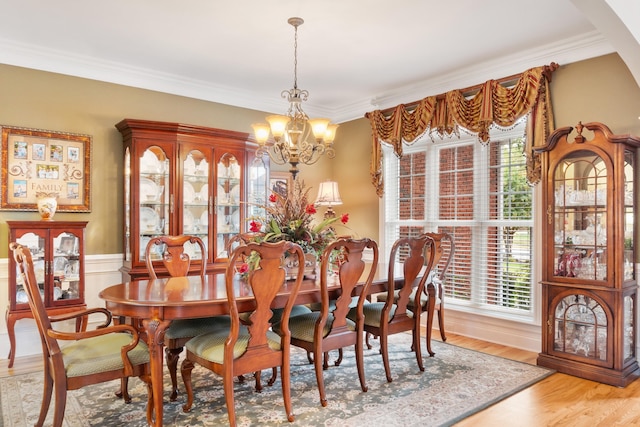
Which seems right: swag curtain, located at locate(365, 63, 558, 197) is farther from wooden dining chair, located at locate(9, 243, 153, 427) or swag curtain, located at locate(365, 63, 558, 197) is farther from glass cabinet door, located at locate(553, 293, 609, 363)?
wooden dining chair, located at locate(9, 243, 153, 427)

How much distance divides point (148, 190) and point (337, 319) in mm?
2447

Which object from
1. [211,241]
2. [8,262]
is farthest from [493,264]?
[8,262]

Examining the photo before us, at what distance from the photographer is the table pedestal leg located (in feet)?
7.68

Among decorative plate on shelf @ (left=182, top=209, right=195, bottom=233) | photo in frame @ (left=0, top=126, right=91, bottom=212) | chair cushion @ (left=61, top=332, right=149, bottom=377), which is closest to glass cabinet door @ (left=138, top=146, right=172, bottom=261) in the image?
decorative plate on shelf @ (left=182, top=209, right=195, bottom=233)

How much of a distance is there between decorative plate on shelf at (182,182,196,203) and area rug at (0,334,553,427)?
1.77 m

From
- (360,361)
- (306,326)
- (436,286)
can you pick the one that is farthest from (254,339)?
(436,286)

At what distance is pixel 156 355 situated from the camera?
2.35 metres

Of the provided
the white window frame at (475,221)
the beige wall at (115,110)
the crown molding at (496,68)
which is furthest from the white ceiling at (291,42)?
the white window frame at (475,221)

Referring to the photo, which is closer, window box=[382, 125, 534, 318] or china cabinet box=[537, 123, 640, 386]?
china cabinet box=[537, 123, 640, 386]

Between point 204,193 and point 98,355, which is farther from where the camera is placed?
point 204,193

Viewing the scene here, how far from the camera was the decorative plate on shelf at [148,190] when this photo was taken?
4.29 m

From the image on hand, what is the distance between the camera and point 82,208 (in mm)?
4211

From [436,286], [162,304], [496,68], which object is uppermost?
[496,68]

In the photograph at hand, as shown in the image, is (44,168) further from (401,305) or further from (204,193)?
(401,305)
